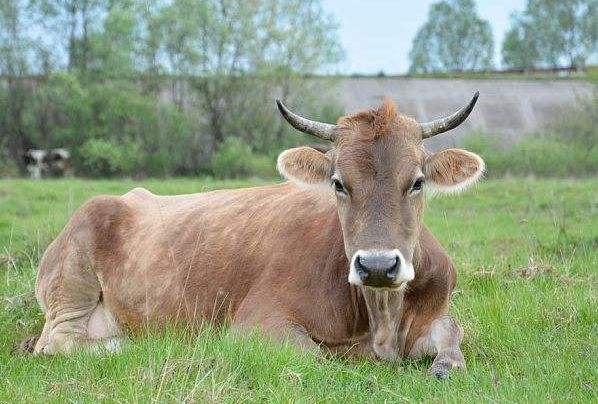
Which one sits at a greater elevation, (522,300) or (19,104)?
(522,300)

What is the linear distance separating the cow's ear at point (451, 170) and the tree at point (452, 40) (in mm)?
78689

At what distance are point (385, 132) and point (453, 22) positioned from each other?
82.2m

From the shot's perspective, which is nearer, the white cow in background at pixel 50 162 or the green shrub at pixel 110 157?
the green shrub at pixel 110 157

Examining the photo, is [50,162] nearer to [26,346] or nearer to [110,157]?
[110,157]

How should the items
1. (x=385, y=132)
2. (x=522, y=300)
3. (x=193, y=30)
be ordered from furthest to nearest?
(x=193, y=30), (x=522, y=300), (x=385, y=132)

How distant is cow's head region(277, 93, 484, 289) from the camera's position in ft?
18.6

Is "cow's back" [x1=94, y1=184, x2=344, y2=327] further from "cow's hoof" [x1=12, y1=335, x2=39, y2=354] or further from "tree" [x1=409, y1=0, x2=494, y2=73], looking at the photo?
"tree" [x1=409, y1=0, x2=494, y2=73]

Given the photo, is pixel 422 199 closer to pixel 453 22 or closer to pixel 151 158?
pixel 151 158

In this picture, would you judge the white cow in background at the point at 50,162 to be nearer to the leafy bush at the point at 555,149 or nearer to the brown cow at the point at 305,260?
the leafy bush at the point at 555,149

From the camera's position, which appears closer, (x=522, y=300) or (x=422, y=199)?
(x=422, y=199)

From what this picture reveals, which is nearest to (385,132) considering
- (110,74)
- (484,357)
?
(484,357)

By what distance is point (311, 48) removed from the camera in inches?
1625

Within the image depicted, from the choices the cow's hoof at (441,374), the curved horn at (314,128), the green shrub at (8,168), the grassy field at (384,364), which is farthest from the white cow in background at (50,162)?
the cow's hoof at (441,374)

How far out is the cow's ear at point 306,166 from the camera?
670 centimetres
